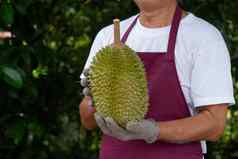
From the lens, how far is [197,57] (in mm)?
1852

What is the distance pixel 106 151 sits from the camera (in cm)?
199

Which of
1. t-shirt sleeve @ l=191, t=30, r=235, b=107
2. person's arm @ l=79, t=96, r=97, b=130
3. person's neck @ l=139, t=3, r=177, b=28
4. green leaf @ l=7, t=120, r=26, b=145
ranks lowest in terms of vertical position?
green leaf @ l=7, t=120, r=26, b=145

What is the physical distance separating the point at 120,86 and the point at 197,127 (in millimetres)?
226

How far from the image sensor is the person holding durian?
1802 mm

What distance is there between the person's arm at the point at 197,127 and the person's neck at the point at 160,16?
0.26m

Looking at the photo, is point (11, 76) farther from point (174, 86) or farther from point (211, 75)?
point (211, 75)

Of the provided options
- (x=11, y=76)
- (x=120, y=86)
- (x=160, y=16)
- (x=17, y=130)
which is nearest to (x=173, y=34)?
(x=160, y=16)

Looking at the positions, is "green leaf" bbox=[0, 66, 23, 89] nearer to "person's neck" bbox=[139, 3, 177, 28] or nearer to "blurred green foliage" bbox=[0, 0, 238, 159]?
"blurred green foliage" bbox=[0, 0, 238, 159]

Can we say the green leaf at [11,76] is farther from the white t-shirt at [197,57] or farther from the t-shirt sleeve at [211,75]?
the t-shirt sleeve at [211,75]

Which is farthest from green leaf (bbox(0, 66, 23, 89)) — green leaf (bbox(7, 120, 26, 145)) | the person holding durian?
the person holding durian

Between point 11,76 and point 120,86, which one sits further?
point 11,76

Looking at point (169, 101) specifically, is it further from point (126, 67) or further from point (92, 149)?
point (92, 149)

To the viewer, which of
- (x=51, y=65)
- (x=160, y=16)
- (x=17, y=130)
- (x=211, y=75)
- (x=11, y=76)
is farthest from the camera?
(x=51, y=65)

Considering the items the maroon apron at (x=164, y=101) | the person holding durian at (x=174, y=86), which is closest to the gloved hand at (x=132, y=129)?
the person holding durian at (x=174, y=86)
